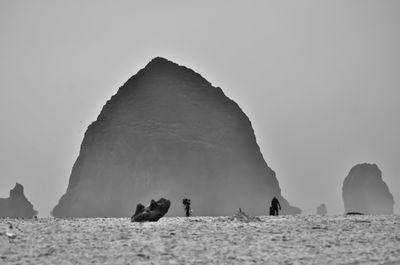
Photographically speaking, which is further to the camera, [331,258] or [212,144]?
[212,144]

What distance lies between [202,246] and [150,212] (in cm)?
1359

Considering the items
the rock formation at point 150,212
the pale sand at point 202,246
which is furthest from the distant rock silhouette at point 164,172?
the pale sand at point 202,246

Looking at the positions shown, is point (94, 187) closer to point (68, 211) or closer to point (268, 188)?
point (68, 211)

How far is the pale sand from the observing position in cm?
1441

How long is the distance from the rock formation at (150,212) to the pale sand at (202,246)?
24.6 feet

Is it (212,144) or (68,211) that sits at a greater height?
(212,144)

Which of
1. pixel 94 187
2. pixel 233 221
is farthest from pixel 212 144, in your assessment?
pixel 233 221

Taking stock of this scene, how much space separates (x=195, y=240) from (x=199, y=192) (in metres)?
164

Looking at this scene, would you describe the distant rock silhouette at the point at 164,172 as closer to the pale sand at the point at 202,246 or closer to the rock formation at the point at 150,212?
the rock formation at the point at 150,212

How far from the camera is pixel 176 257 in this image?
14688mm

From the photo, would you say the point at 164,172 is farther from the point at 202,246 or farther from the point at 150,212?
the point at 202,246

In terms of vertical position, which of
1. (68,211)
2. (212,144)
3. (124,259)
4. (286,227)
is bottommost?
(124,259)

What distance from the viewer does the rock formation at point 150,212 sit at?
29038 mm

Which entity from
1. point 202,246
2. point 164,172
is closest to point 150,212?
point 202,246
